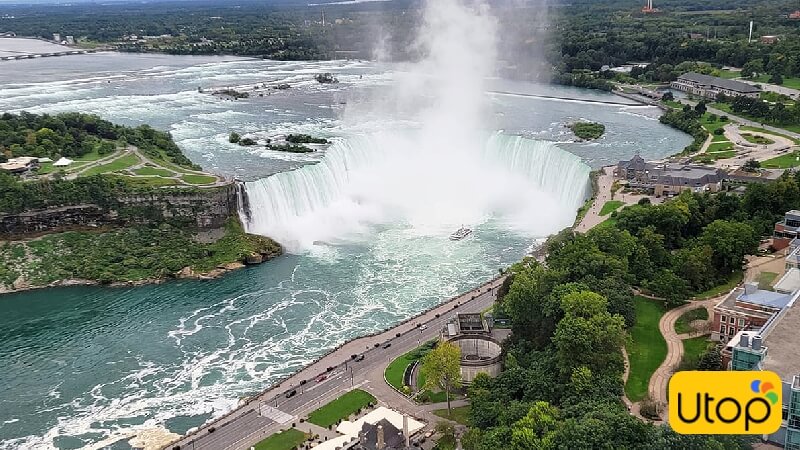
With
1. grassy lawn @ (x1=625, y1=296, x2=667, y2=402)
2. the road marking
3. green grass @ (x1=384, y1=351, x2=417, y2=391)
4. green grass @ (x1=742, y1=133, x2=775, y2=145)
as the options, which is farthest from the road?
green grass @ (x1=742, y1=133, x2=775, y2=145)

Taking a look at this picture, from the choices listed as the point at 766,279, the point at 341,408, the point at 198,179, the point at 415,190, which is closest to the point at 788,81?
the point at 415,190

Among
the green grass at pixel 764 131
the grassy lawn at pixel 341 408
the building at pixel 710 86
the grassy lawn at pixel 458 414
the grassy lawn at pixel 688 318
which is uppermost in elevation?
the building at pixel 710 86

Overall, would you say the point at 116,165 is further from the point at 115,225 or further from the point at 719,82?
the point at 719,82

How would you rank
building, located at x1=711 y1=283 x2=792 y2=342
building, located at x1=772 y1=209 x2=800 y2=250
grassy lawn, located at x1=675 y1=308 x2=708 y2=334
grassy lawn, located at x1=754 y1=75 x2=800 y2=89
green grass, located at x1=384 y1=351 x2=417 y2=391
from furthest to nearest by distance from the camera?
grassy lawn, located at x1=754 y1=75 x2=800 y2=89 → building, located at x1=772 y1=209 x2=800 y2=250 → green grass, located at x1=384 y1=351 x2=417 y2=391 → grassy lawn, located at x1=675 y1=308 x2=708 y2=334 → building, located at x1=711 y1=283 x2=792 y2=342

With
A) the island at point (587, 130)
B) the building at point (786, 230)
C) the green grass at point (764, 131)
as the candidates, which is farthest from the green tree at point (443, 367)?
the green grass at point (764, 131)

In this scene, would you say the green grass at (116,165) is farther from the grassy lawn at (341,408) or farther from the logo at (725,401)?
the logo at (725,401)

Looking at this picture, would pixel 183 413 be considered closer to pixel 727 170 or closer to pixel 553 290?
pixel 553 290

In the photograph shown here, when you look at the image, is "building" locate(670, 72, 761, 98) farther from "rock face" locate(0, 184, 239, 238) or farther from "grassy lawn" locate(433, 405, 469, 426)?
"grassy lawn" locate(433, 405, 469, 426)
